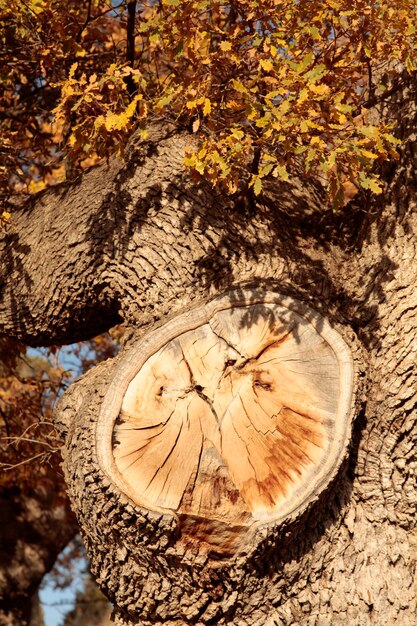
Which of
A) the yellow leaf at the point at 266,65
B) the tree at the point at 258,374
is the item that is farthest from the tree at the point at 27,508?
the yellow leaf at the point at 266,65

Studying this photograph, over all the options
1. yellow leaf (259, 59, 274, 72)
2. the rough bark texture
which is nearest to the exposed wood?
the rough bark texture

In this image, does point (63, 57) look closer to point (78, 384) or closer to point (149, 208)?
point (149, 208)

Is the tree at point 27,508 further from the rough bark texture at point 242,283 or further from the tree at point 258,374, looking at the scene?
the tree at point 258,374

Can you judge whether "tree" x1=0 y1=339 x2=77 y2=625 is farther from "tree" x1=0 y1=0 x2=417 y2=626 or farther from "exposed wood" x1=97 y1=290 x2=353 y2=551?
"exposed wood" x1=97 y1=290 x2=353 y2=551

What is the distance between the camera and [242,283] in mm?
4234

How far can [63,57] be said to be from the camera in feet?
17.3

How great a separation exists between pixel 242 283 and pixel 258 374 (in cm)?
53

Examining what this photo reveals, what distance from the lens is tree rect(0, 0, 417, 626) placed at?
3.83 m

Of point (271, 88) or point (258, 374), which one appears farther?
point (271, 88)

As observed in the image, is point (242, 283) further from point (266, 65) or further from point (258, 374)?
point (266, 65)

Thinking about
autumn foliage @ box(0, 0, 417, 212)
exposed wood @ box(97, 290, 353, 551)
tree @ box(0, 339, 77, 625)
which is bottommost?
tree @ box(0, 339, 77, 625)

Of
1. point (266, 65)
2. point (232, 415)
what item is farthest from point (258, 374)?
point (266, 65)

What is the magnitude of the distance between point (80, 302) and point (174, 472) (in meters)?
1.36

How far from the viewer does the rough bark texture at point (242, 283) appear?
153 inches
